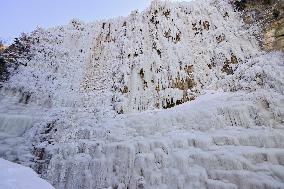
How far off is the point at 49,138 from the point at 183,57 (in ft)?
17.9

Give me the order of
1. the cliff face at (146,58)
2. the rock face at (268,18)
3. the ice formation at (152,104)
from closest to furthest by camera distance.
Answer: the ice formation at (152,104), the rock face at (268,18), the cliff face at (146,58)

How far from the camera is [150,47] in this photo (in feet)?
37.1

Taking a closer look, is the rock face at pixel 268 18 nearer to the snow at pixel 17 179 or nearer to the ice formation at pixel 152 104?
the ice formation at pixel 152 104

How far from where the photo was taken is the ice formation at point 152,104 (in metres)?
6.67

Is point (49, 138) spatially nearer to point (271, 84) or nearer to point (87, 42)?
point (87, 42)

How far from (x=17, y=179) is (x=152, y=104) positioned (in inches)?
211

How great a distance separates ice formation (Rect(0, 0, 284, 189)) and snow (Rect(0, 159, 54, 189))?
1662mm

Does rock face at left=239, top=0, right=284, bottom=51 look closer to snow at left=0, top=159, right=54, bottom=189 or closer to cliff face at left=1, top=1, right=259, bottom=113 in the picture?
cliff face at left=1, top=1, right=259, bottom=113

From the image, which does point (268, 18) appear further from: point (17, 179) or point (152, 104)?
point (17, 179)

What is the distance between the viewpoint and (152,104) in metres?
9.78

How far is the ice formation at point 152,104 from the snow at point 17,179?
65.4 inches

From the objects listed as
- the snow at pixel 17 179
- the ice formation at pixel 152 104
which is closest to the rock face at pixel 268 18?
the ice formation at pixel 152 104

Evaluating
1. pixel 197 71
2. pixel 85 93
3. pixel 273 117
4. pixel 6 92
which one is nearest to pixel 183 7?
pixel 197 71

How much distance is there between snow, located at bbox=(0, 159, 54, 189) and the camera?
4843 millimetres
